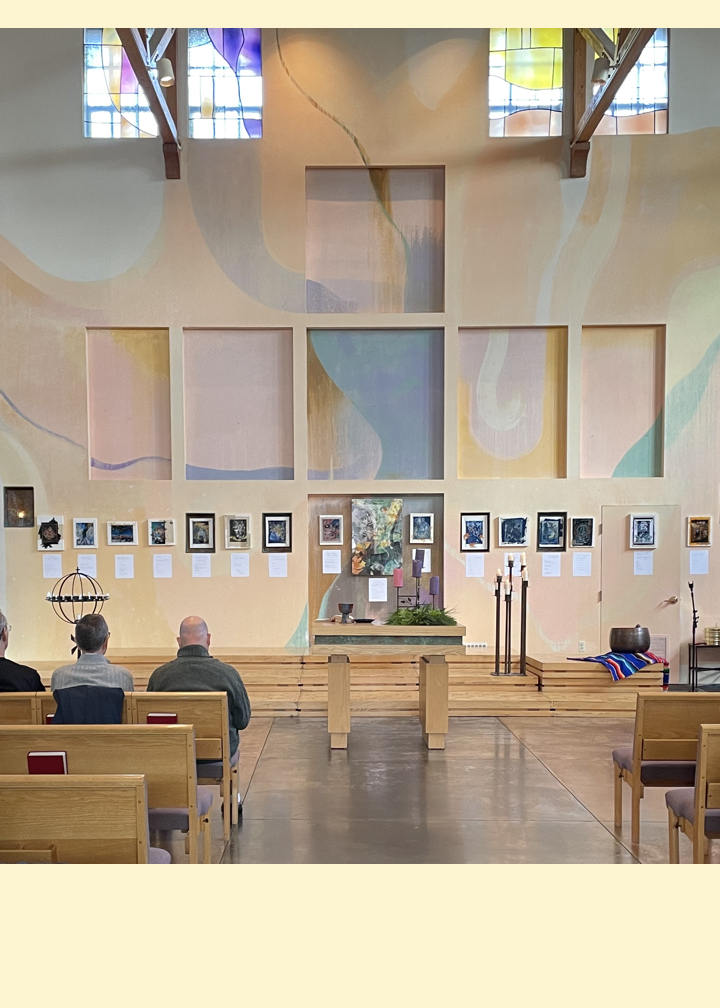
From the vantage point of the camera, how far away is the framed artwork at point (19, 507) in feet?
36.6

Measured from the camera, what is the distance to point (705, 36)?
36.9 feet

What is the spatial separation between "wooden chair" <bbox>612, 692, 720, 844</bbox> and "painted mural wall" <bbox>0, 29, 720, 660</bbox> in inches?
250

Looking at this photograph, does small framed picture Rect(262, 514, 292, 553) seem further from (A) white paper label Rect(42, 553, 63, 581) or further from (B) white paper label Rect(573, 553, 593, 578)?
(B) white paper label Rect(573, 553, 593, 578)

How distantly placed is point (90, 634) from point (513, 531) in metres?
7.49

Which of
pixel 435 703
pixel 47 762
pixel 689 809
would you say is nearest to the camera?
pixel 47 762

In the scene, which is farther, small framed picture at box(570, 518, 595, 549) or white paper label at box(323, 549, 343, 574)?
white paper label at box(323, 549, 343, 574)

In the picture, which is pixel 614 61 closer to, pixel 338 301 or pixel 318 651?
pixel 338 301

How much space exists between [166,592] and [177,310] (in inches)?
145

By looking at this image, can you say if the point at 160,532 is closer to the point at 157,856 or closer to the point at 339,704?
the point at 339,704

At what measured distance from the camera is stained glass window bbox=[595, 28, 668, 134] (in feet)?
37.5

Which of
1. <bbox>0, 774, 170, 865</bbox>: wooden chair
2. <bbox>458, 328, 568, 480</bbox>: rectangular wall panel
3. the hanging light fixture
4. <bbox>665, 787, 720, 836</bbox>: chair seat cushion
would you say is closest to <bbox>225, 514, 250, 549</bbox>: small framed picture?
<bbox>458, 328, 568, 480</bbox>: rectangular wall panel

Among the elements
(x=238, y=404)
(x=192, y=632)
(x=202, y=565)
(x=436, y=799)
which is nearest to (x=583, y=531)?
(x=238, y=404)

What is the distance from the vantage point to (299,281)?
11.3m

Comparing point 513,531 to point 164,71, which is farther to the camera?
point 513,531
